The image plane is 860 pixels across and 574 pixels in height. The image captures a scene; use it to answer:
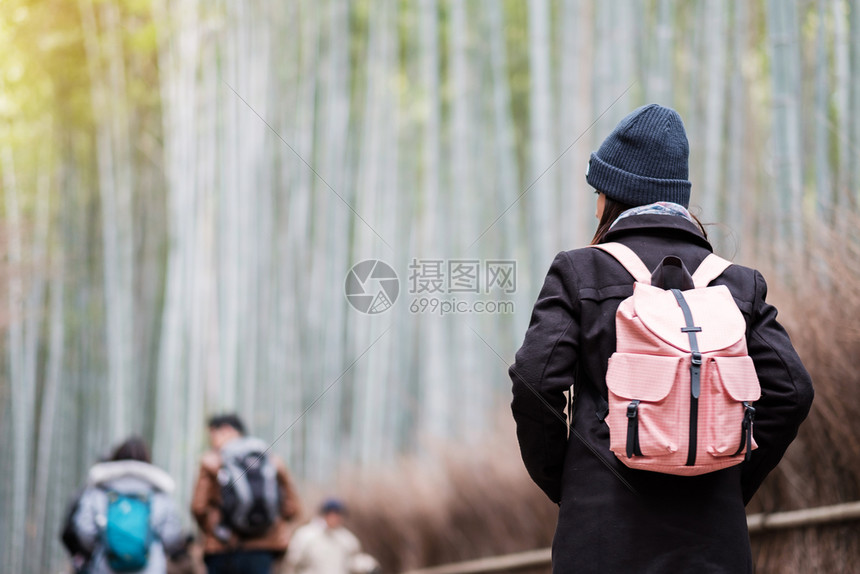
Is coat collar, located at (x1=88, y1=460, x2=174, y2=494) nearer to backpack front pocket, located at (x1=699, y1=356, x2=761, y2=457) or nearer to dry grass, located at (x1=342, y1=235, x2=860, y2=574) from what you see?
dry grass, located at (x1=342, y1=235, x2=860, y2=574)

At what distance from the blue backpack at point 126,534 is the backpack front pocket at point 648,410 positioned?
2.60 metres

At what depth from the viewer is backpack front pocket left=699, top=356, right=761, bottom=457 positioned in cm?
137

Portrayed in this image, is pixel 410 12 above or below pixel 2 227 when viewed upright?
above

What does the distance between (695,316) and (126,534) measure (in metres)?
2.70

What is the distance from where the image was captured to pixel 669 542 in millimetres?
1392

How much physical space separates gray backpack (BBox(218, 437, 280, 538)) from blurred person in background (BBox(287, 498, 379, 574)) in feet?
2.33

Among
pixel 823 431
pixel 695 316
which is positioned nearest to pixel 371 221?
pixel 823 431

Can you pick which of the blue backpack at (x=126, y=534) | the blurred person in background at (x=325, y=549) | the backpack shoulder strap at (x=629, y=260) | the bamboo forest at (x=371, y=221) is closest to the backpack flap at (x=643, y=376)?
the backpack shoulder strap at (x=629, y=260)

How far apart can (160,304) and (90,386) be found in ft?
3.44

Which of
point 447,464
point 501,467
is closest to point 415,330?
point 447,464

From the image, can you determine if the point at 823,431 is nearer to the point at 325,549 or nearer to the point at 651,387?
the point at 651,387

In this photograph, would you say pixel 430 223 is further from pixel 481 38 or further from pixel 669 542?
pixel 669 542

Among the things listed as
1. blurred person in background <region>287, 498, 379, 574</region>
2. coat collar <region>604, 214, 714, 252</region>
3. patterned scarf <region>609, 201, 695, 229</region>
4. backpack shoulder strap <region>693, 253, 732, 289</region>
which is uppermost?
patterned scarf <region>609, 201, 695, 229</region>

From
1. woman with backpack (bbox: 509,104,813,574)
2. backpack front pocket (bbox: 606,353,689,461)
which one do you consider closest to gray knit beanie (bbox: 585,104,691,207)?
woman with backpack (bbox: 509,104,813,574)
